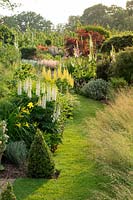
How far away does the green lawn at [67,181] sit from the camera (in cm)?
680

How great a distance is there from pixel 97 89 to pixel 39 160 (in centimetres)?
927

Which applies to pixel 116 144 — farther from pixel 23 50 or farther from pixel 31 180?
pixel 23 50

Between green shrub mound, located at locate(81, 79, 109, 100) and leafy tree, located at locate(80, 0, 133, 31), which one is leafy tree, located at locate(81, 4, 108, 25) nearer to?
leafy tree, located at locate(80, 0, 133, 31)

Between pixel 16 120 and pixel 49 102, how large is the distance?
0.88m

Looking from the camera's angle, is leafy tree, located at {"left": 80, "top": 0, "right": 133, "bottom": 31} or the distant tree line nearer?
the distant tree line

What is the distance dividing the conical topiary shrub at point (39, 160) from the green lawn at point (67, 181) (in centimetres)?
15

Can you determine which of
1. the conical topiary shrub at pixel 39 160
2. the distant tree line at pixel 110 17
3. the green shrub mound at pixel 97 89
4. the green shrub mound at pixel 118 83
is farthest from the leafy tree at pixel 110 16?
the conical topiary shrub at pixel 39 160

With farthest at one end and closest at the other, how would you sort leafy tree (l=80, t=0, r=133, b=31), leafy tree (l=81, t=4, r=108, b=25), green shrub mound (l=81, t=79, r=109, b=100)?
leafy tree (l=81, t=4, r=108, b=25), leafy tree (l=80, t=0, r=133, b=31), green shrub mound (l=81, t=79, r=109, b=100)

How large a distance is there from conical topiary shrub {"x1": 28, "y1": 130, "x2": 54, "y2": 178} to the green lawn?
151 mm

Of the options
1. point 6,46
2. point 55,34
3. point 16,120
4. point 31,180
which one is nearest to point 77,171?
point 31,180

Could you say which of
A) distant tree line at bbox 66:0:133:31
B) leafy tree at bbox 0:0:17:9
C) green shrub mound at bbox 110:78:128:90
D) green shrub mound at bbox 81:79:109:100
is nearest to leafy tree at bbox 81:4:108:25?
distant tree line at bbox 66:0:133:31

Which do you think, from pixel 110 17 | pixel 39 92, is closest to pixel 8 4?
pixel 39 92

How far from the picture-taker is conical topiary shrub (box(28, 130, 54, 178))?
7.44 m

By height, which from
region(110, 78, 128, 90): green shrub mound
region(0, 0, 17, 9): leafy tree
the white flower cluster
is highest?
region(0, 0, 17, 9): leafy tree
